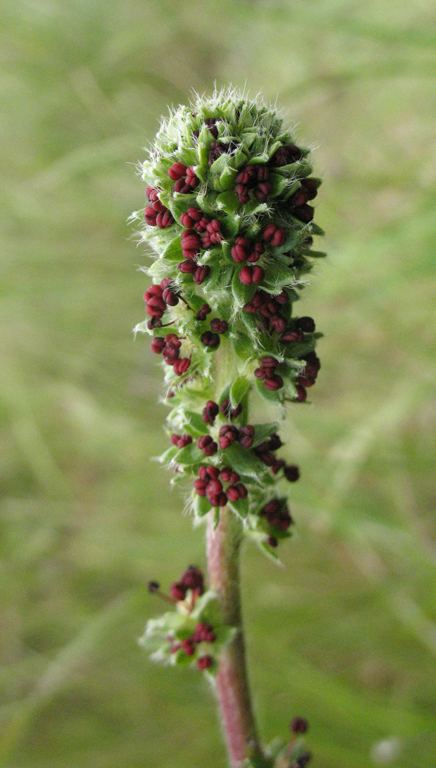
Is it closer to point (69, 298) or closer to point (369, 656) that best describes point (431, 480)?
point (369, 656)

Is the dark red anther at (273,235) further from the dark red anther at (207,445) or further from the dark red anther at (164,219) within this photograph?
the dark red anther at (207,445)

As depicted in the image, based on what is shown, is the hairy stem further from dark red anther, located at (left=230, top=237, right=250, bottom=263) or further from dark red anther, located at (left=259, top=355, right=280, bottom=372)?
dark red anther, located at (left=230, top=237, right=250, bottom=263)

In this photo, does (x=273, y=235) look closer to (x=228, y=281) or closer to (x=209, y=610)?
(x=228, y=281)

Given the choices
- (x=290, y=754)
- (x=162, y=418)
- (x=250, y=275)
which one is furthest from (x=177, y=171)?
(x=162, y=418)

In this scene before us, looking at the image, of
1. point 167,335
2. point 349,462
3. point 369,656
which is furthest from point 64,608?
point 167,335

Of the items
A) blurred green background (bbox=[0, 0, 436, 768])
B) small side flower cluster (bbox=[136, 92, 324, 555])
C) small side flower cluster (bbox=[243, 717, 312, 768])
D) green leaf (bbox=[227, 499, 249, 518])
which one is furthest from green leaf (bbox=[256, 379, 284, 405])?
blurred green background (bbox=[0, 0, 436, 768])

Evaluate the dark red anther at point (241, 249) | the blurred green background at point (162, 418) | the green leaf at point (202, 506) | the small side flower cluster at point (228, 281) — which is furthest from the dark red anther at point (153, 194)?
the blurred green background at point (162, 418)
